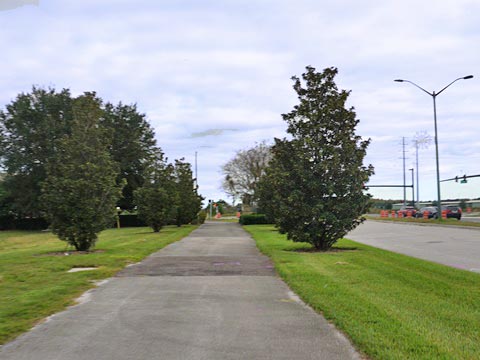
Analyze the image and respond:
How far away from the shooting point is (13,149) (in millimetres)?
49969

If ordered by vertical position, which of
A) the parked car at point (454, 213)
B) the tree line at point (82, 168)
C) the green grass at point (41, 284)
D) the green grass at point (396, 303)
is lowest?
the green grass at point (41, 284)

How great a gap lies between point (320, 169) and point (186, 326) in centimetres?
1076

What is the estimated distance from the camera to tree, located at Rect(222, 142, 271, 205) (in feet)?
235

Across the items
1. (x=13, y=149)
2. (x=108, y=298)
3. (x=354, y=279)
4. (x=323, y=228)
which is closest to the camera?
(x=108, y=298)

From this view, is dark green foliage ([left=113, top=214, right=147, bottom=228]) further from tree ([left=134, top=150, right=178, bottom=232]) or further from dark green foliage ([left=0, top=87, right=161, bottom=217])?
tree ([left=134, top=150, right=178, bottom=232])

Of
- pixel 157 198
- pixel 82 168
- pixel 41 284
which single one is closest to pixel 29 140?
pixel 157 198

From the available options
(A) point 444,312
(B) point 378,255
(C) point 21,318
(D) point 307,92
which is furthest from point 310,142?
(C) point 21,318

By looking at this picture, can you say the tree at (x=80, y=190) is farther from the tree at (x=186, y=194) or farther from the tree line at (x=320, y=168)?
the tree at (x=186, y=194)

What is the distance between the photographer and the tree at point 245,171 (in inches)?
2820

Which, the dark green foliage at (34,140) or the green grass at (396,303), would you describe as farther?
the dark green foliage at (34,140)

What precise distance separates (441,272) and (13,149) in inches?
1887

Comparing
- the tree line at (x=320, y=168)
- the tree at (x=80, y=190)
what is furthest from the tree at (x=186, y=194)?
the tree line at (x=320, y=168)

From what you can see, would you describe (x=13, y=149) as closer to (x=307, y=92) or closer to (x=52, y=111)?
(x=52, y=111)

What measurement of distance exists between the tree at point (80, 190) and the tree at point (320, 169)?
6288 millimetres
